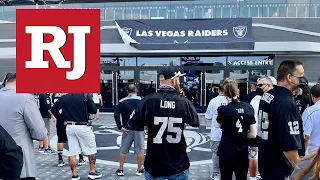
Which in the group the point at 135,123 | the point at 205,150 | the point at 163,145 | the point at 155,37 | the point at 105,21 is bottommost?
the point at 205,150

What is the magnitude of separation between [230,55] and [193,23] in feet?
8.66

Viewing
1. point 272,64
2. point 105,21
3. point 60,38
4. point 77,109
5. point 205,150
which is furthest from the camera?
point 105,21

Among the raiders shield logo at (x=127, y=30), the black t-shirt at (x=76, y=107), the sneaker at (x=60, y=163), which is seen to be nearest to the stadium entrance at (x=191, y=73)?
the raiders shield logo at (x=127, y=30)

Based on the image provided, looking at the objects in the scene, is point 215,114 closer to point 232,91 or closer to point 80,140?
point 232,91

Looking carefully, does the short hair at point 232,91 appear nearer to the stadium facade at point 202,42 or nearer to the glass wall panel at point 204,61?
the stadium facade at point 202,42

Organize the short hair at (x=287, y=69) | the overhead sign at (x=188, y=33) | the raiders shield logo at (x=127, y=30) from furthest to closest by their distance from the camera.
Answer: the raiders shield logo at (x=127, y=30) < the overhead sign at (x=188, y=33) < the short hair at (x=287, y=69)

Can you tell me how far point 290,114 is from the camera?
9.53 feet

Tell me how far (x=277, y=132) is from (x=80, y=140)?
3.85 m

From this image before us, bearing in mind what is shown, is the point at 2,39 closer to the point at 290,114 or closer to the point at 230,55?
the point at 230,55

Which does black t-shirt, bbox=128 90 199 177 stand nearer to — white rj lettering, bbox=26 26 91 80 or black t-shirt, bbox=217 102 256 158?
black t-shirt, bbox=217 102 256 158

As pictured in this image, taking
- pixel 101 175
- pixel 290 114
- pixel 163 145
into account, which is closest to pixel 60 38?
pixel 163 145

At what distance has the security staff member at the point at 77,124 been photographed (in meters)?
5.64

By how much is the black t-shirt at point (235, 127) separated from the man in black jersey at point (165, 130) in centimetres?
101

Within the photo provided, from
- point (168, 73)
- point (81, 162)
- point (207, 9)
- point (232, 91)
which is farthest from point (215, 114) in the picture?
point (207, 9)
